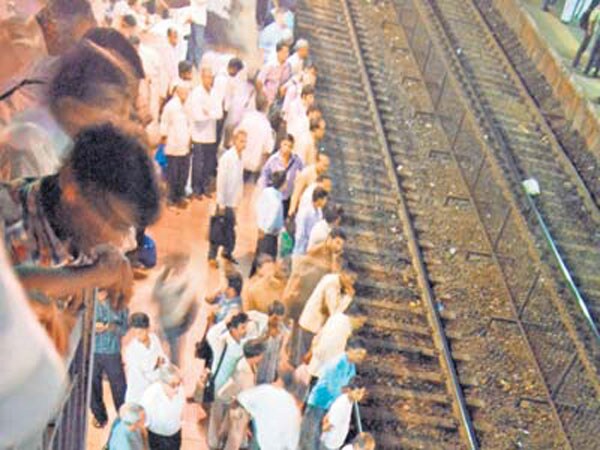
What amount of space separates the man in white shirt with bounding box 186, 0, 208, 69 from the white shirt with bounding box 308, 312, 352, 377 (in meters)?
5.98

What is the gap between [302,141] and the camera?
32.6ft

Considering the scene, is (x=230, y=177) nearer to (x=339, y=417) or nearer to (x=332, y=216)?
(x=332, y=216)

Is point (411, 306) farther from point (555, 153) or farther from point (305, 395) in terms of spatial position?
point (555, 153)

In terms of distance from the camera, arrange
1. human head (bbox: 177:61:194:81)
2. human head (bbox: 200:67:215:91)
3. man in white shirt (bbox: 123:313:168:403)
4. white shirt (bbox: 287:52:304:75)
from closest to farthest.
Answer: man in white shirt (bbox: 123:313:168:403) → human head (bbox: 177:61:194:81) → human head (bbox: 200:67:215:91) → white shirt (bbox: 287:52:304:75)

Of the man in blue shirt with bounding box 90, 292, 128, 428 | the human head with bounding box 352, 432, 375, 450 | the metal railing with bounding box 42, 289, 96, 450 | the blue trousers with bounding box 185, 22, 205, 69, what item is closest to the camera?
the metal railing with bounding box 42, 289, 96, 450

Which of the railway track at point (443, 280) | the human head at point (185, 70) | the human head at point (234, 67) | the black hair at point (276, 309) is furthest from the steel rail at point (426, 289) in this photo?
the human head at point (185, 70)

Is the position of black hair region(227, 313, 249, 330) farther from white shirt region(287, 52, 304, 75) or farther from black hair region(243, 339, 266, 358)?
white shirt region(287, 52, 304, 75)

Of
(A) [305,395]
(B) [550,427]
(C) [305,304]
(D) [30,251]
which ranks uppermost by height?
(D) [30,251]

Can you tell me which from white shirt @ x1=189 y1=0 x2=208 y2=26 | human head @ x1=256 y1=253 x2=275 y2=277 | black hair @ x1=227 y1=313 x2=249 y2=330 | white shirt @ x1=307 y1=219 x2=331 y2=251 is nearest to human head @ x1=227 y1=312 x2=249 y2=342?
black hair @ x1=227 y1=313 x2=249 y2=330

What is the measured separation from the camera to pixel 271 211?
8.84 metres

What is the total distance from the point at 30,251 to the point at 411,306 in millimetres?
7457

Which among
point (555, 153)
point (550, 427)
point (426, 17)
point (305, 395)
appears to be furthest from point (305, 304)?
point (426, 17)

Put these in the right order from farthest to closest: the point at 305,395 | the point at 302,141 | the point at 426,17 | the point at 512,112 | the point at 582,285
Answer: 1. the point at 426,17
2. the point at 512,112
3. the point at 582,285
4. the point at 302,141
5. the point at 305,395

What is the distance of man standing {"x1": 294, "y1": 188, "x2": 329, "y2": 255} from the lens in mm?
8586
